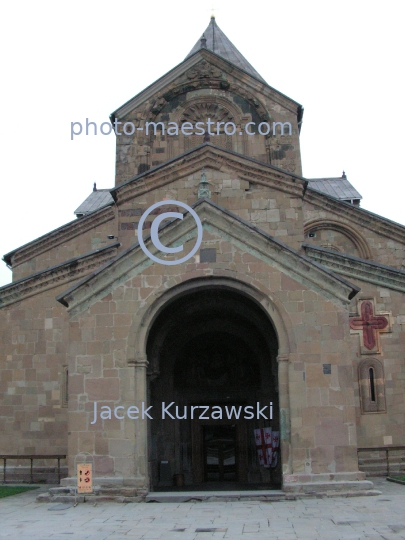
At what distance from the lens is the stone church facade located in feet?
40.7

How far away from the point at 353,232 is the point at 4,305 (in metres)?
11.3

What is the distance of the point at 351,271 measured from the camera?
1705 centimetres

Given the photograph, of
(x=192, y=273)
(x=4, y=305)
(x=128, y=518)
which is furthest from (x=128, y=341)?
(x=4, y=305)

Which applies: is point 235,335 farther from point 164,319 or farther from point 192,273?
point 192,273

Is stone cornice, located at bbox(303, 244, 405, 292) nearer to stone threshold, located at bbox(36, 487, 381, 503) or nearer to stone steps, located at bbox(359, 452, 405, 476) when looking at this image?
stone steps, located at bbox(359, 452, 405, 476)

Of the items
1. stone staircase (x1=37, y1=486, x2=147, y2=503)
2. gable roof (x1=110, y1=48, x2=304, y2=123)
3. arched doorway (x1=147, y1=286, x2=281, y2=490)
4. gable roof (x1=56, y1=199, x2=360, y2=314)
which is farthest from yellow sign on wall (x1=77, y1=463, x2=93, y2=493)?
gable roof (x1=110, y1=48, x2=304, y2=123)

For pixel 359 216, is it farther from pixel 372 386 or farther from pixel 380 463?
pixel 380 463

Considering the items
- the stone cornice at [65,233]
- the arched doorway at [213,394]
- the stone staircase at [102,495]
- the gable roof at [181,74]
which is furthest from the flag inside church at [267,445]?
the gable roof at [181,74]

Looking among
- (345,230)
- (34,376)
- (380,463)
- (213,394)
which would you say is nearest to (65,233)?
(34,376)

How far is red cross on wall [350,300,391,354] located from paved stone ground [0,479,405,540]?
16.0ft

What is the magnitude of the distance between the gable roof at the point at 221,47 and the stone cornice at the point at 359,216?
18.3ft

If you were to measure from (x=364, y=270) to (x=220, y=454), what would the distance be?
603cm

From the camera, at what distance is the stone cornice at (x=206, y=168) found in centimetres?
1694

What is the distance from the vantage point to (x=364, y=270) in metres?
17.0
